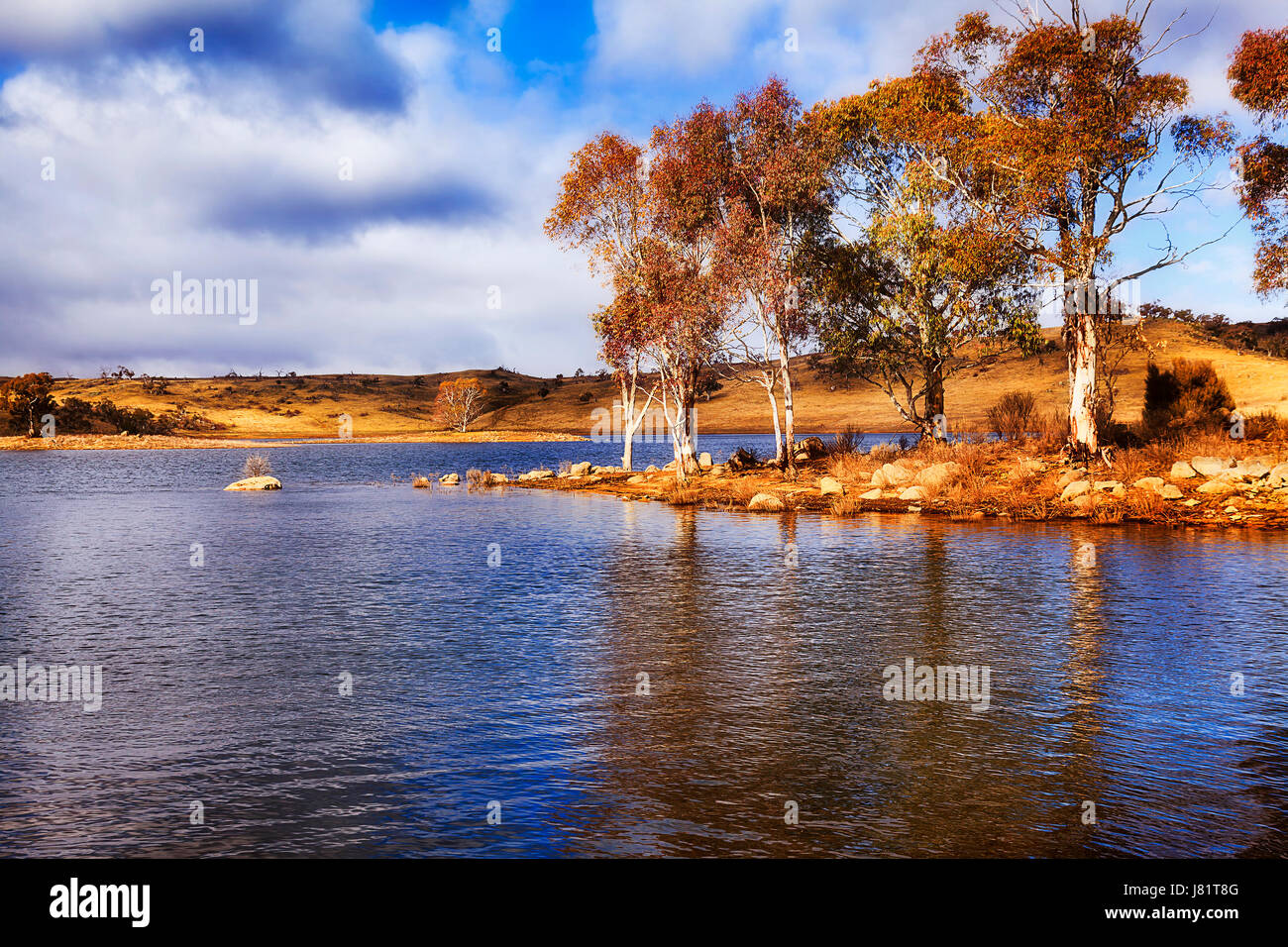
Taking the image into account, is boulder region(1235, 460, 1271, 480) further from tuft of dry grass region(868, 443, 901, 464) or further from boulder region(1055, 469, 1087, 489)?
tuft of dry grass region(868, 443, 901, 464)

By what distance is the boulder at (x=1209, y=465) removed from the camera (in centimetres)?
2616

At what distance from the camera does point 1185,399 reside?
33.9 m

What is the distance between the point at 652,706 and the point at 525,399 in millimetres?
160874

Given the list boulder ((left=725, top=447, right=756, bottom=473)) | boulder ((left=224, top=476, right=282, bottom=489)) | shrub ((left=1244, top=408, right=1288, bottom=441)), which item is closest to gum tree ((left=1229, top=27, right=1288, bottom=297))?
shrub ((left=1244, top=408, right=1288, bottom=441))

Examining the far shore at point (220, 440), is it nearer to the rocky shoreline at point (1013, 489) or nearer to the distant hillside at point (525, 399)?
the distant hillside at point (525, 399)

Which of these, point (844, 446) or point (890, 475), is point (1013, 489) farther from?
point (844, 446)

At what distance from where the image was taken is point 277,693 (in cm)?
952

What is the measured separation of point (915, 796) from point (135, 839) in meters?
5.33

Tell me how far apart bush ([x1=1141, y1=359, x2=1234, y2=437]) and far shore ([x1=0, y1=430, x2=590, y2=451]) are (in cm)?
9833

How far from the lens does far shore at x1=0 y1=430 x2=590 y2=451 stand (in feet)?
346

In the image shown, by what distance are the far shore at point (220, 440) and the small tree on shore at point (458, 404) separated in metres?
2.57

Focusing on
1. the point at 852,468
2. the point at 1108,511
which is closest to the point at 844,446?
the point at 852,468
